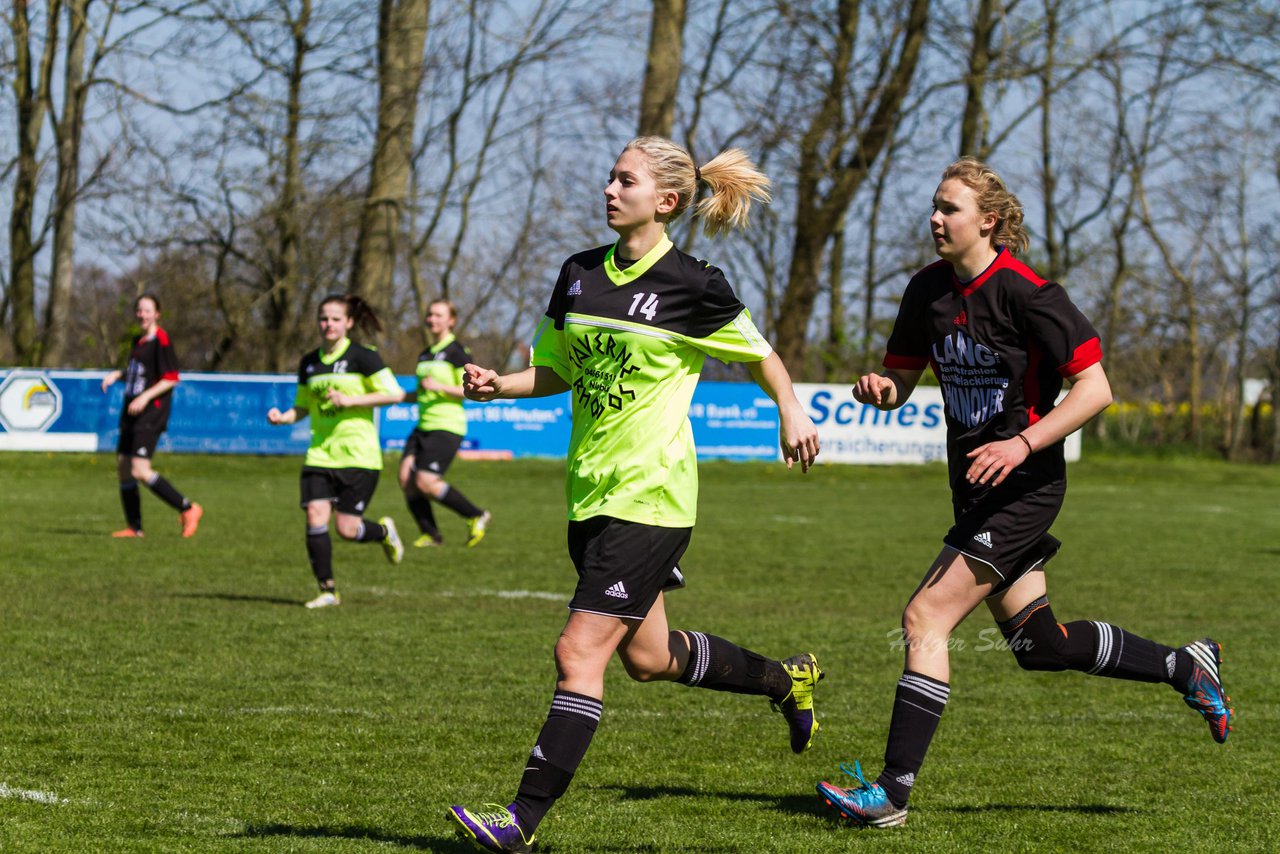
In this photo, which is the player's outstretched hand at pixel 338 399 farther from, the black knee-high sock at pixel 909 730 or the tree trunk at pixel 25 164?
the tree trunk at pixel 25 164

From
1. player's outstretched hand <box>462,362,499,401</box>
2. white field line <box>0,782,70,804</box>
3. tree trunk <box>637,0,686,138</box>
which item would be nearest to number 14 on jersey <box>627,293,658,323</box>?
player's outstretched hand <box>462,362,499,401</box>

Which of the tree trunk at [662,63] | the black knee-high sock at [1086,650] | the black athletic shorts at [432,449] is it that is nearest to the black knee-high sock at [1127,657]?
the black knee-high sock at [1086,650]

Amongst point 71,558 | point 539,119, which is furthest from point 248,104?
point 71,558

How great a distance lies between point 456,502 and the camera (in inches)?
531

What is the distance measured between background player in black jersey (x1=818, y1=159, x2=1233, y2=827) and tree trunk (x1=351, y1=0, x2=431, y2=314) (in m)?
25.8

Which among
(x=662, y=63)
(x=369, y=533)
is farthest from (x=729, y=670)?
(x=662, y=63)

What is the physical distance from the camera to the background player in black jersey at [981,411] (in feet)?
15.1

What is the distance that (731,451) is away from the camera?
2656cm

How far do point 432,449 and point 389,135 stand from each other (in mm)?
18154

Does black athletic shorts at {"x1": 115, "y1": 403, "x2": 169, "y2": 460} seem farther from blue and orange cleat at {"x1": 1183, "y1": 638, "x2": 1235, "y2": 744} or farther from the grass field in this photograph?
blue and orange cleat at {"x1": 1183, "y1": 638, "x2": 1235, "y2": 744}

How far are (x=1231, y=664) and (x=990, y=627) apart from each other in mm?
1765

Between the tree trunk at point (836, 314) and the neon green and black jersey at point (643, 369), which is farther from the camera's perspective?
the tree trunk at point (836, 314)

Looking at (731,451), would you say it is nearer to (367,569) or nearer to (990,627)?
(367,569)

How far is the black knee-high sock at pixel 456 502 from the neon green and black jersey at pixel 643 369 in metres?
8.92
